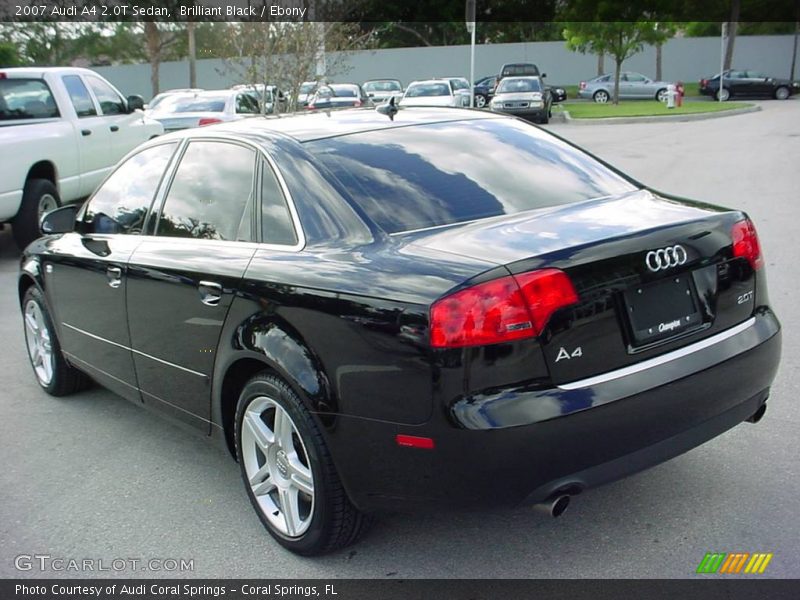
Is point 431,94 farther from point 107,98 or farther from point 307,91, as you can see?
point 107,98

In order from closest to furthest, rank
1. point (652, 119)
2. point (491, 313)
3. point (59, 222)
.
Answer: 1. point (491, 313)
2. point (59, 222)
3. point (652, 119)

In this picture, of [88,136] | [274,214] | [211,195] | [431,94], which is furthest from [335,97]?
[274,214]

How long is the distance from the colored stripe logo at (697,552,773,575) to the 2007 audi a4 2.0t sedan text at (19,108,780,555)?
0.48 metres

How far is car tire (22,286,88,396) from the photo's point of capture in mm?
5344

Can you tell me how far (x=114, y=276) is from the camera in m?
4.40

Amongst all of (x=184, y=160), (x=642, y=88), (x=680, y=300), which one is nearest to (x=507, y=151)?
(x=680, y=300)

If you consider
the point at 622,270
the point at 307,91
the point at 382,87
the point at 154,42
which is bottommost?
the point at 622,270

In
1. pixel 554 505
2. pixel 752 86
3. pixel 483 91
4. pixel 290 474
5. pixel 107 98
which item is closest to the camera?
pixel 554 505

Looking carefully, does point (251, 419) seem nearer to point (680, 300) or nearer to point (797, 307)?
point (680, 300)

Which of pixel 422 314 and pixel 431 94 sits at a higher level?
pixel 431 94

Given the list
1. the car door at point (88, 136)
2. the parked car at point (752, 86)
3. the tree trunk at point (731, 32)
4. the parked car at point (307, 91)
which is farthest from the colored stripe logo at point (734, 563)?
the tree trunk at point (731, 32)

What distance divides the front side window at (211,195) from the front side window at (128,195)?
233 millimetres

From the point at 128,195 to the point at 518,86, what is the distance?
27295mm

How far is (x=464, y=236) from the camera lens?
3248 mm
